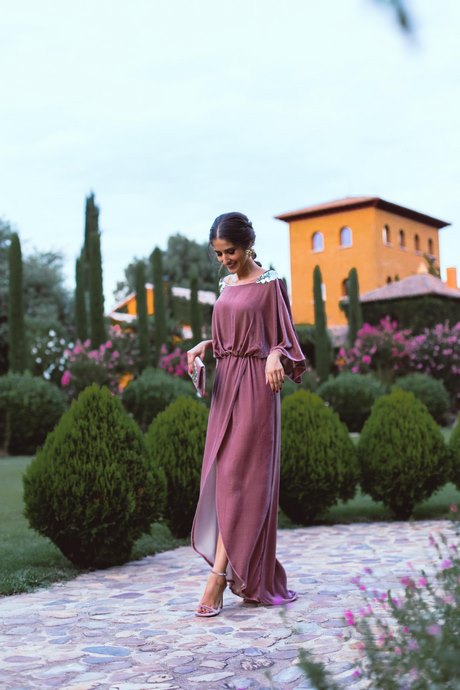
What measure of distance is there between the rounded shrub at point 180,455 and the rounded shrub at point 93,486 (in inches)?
32.5

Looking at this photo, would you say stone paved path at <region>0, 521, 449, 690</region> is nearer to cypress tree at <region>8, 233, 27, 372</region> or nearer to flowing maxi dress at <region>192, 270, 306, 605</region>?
flowing maxi dress at <region>192, 270, 306, 605</region>

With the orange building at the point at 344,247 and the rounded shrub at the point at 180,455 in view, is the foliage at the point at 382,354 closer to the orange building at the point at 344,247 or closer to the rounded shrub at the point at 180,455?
the orange building at the point at 344,247

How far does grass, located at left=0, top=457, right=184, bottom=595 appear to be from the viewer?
205 inches

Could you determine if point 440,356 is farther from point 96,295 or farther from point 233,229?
point 233,229

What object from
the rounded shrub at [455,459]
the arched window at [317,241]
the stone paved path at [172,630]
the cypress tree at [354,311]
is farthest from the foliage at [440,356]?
the arched window at [317,241]

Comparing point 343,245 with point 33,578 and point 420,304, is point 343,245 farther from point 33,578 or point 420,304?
point 33,578

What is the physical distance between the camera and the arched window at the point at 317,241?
1730 inches

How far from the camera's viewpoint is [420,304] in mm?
29125

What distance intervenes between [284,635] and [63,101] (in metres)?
3.03

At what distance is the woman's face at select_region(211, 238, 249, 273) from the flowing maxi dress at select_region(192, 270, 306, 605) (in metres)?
0.13

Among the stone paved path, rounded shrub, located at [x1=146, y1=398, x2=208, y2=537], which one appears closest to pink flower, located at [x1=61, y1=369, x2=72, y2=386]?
rounded shrub, located at [x1=146, y1=398, x2=208, y2=537]

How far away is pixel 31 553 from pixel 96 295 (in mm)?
16605

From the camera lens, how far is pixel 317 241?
44219mm

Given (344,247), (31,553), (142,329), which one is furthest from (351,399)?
(344,247)
